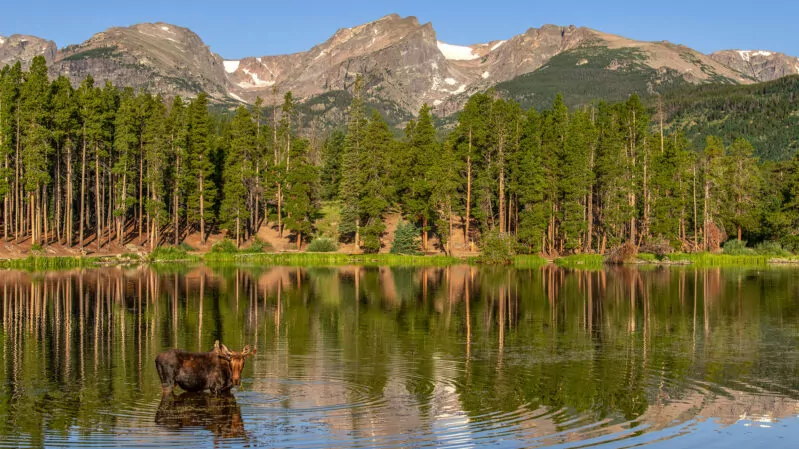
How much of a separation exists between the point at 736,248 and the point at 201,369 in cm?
8676

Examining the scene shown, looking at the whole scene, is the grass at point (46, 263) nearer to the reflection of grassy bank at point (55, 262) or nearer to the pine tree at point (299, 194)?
the reflection of grassy bank at point (55, 262)

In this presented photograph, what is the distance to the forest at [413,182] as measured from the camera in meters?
90.8

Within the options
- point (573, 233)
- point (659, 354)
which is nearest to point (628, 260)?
point (573, 233)

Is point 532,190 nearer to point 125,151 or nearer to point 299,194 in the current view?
point 299,194

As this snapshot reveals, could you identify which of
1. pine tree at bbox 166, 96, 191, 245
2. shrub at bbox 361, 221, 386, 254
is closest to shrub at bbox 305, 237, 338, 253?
shrub at bbox 361, 221, 386, 254

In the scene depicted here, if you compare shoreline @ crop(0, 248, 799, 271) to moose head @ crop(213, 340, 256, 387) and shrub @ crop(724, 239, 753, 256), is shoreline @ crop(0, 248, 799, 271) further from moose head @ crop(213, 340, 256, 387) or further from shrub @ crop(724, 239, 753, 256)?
moose head @ crop(213, 340, 256, 387)

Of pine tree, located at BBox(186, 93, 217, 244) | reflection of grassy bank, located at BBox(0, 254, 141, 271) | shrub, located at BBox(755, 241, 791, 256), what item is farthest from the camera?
pine tree, located at BBox(186, 93, 217, 244)

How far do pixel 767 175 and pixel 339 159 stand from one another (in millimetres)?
65225

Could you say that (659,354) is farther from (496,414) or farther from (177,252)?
(177,252)

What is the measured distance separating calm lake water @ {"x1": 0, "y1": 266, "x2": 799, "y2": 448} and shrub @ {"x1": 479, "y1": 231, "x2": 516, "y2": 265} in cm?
3240

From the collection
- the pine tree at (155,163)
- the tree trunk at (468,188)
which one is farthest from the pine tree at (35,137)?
the tree trunk at (468,188)

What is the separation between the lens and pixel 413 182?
10219 centimetres

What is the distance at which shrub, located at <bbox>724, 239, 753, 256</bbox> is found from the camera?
94.8 m

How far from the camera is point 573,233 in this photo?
305 feet
